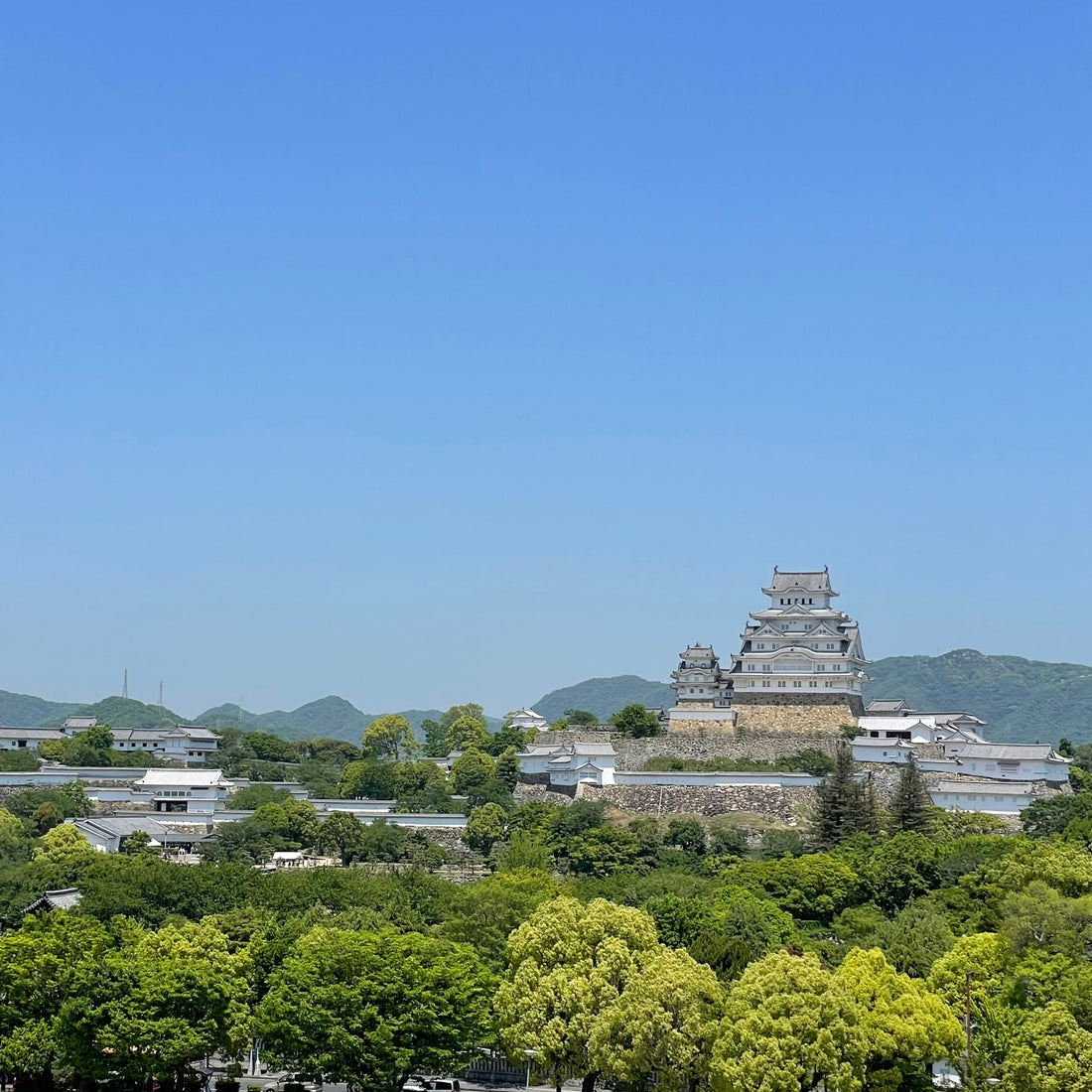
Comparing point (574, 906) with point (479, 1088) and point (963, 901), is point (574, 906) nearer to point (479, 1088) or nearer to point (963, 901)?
point (479, 1088)

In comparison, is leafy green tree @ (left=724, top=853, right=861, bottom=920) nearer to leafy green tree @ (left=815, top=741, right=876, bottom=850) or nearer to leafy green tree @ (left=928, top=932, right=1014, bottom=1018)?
leafy green tree @ (left=815, top=741, right=876, bottom=850)

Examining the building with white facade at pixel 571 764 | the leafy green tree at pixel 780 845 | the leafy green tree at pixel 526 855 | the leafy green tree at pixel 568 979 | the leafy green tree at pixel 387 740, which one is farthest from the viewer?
the leafy green tree at pixel 387 740

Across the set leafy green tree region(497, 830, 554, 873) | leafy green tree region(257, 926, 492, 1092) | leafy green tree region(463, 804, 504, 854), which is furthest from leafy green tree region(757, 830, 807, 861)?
leafy green tree region(257, 926, 492, 1092)

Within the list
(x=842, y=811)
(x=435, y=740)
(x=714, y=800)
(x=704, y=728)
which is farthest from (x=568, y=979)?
(x=435, y=740)

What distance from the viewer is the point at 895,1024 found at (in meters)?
23.8

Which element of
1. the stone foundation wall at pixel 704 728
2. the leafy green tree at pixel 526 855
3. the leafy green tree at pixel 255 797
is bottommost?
the leafy green tree at pixel 526 855

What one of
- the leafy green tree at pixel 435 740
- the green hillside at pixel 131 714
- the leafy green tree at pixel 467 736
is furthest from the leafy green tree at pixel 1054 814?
the green hillside at pixel 131 714

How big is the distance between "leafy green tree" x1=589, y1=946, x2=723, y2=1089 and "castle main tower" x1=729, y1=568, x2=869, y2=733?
27.8m

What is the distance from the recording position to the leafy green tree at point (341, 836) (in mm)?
45406

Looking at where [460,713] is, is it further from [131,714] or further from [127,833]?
[131,714]

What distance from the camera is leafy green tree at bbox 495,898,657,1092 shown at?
2494 centimetres

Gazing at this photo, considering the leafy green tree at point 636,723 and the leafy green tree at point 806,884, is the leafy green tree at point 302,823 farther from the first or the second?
the leafy green tree at point 806,884

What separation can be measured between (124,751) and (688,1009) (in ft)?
138

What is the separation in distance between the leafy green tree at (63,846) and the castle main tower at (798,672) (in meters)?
21.4
